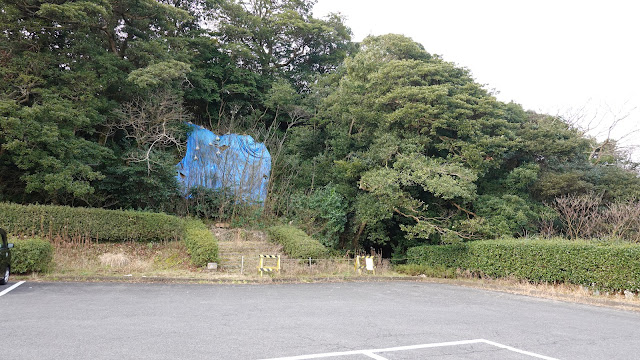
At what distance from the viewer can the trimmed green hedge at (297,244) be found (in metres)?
14.4

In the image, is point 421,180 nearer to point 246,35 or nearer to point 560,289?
point 560,289

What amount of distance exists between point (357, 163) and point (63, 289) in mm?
11695

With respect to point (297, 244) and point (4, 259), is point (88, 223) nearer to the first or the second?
point (4, 259)

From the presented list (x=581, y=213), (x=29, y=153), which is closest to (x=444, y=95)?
(x=581, y=213)

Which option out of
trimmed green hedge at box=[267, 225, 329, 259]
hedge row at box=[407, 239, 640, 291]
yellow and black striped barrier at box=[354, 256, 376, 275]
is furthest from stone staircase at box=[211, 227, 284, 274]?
hedge row at box=[407, 239, 640, 291]

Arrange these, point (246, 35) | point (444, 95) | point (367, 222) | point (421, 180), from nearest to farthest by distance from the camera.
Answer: point (421, 180) < point (444, 95) < point (367, 222) < point (246, 35)

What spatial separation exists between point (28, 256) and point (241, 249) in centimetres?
729

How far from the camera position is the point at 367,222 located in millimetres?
17281

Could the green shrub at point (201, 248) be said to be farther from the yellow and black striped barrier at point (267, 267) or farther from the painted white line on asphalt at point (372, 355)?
the painted white line on asphalt at point (372, 355)

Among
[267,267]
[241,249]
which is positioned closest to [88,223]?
[241,249]

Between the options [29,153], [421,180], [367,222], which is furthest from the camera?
[367,222]

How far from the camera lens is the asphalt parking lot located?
455 cm

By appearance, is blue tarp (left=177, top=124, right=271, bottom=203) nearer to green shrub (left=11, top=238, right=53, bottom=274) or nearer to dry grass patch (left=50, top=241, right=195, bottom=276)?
dry grass patch (left=50, top=241, right=195, bottom=276)

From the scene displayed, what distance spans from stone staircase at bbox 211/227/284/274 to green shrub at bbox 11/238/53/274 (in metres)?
4.94
